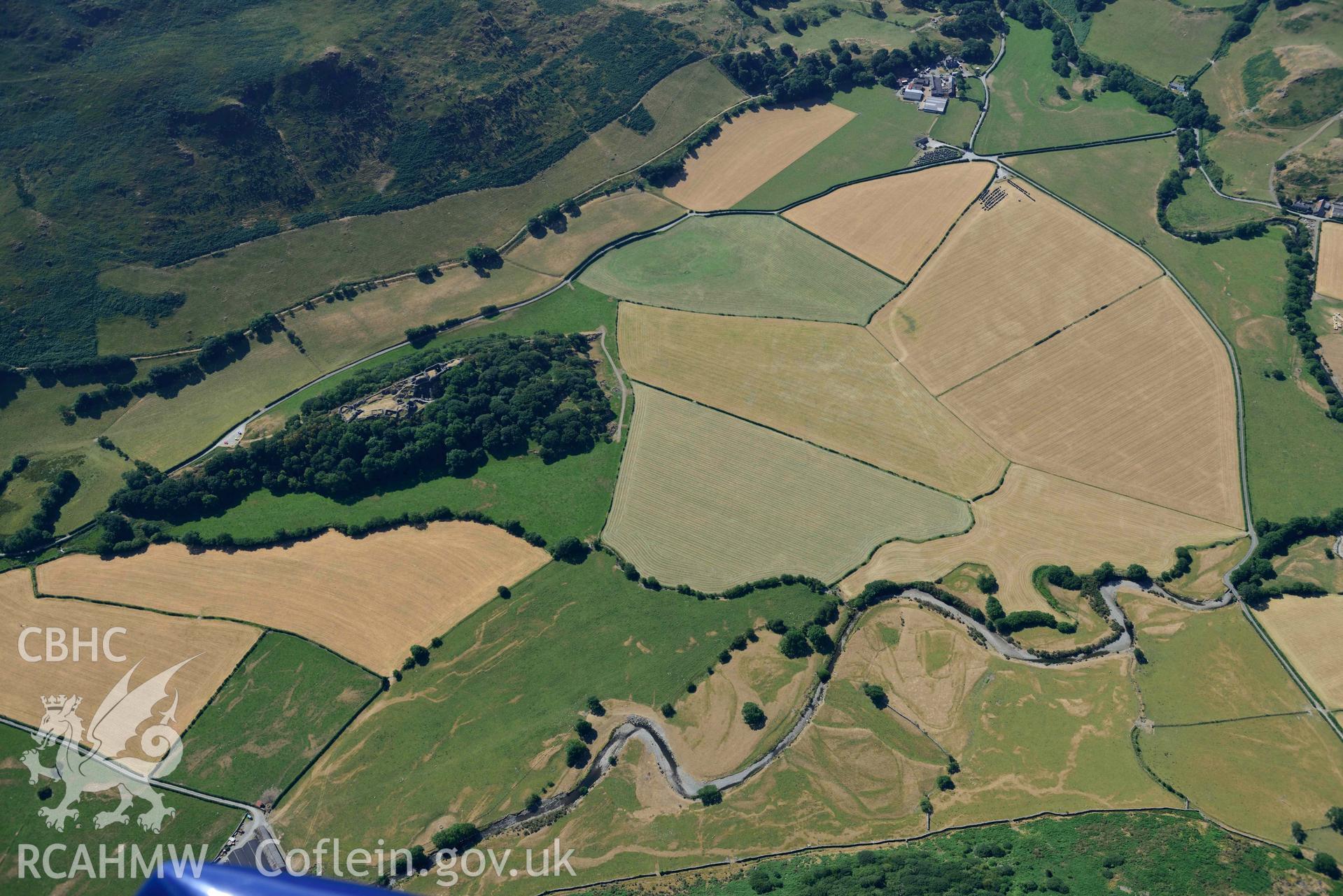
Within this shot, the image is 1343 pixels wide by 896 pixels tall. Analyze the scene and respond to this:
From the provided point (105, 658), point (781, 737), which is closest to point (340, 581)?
point (105, 658)

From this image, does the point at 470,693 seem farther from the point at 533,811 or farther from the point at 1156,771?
the point at 1156,771

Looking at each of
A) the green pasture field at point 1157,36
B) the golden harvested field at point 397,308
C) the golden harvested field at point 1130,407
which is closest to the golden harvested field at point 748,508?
the golden harvested field at point 1130,407

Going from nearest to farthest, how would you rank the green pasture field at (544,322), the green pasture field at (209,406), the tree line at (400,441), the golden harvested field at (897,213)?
the tree line at (400,441) → the green pasture field at (209,406) → the green pasture field at (544,322) → the golden harvested field at (897,213)

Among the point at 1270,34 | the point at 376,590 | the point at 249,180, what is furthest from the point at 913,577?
the point at 1270,34

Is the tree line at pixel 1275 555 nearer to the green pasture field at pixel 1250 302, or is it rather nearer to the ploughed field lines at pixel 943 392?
the green pasture field at pixel 1250 302

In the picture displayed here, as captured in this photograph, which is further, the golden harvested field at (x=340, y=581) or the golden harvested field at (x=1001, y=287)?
the golden harvested field at (x=1001, y=287)
